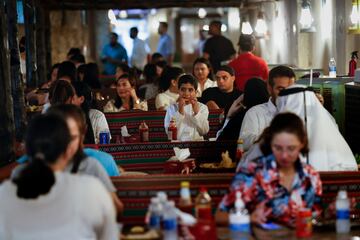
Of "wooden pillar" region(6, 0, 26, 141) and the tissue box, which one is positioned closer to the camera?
the tissue box

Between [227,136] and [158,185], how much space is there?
2.96m

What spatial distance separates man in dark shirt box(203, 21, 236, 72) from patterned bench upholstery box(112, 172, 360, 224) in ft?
47.1

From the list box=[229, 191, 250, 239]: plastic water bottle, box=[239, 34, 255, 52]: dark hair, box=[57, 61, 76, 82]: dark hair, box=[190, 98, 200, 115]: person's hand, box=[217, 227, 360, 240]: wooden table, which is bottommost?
box=[217, 227, 360, 240]: wooden table

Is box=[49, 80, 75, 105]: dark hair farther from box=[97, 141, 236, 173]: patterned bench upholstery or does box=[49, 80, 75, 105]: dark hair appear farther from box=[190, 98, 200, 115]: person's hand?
box=[190, 98, 200, 115]: person's hand

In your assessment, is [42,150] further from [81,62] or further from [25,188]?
[81,62]

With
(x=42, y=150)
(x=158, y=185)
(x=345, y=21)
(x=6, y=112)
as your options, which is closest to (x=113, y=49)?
(x=345, y=21)

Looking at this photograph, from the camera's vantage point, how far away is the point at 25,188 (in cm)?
550

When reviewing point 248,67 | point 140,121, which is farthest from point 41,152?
point 248,67

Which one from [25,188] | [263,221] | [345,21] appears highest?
[345,21]

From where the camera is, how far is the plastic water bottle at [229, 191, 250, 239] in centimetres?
609

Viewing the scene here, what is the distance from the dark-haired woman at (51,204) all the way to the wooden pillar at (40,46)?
1678 cm

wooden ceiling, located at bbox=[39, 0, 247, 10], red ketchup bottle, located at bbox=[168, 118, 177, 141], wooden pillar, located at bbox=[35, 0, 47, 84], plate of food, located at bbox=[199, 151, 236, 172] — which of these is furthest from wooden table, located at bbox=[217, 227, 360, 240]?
wooden ceiling, located at bbox=[39, 0, 247, 10]

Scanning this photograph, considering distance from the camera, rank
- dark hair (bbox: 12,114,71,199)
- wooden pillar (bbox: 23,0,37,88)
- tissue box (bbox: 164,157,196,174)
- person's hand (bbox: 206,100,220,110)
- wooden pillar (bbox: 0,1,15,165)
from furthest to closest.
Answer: wooden pillar (bbox: 23,0,37,88) < person's hand (bbox: 206,100,220,110) < wooden pillar (bbox: 0,1,15,165) < tissue box (bbox: 164,157,196,174) < dark hair (bbox: 12,114,71,199)

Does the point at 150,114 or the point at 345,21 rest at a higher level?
the point at 345,21
